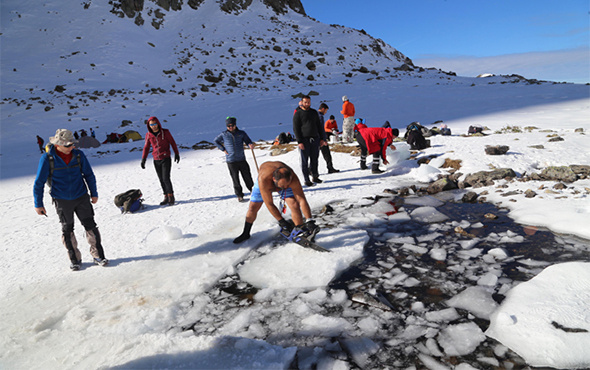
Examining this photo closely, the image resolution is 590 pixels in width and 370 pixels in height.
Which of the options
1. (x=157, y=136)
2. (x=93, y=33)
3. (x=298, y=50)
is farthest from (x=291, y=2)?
(x=157, y=136)

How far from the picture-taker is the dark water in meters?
2.23

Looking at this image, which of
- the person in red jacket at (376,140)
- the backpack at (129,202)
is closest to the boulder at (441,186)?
the person in red jacket at (376,140)

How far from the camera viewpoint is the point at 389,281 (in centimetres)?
311

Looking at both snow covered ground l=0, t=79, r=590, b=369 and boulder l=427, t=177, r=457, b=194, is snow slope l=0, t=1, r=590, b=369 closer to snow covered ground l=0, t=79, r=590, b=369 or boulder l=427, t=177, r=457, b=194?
snow covered ground l=0, t=79, r=590, b=369

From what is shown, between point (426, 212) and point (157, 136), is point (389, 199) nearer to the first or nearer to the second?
point (426, 212)

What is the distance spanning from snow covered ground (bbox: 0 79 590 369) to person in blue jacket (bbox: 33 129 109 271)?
0.33 metres

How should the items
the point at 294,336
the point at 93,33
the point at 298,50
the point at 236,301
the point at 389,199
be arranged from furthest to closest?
the point at 298,50, the point at 93,33, the point at 389,199, the point at 236,301, the point at 294,336

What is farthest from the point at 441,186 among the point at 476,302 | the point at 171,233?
the point at 171,233

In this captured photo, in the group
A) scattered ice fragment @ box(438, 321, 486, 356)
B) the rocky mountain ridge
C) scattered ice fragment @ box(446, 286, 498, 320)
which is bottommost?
scattered ice fragment @ box(438, 321, 486, 356)

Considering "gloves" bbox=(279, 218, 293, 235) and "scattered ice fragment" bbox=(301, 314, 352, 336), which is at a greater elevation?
"gloves" bbox=(279, 218, 293, 235)

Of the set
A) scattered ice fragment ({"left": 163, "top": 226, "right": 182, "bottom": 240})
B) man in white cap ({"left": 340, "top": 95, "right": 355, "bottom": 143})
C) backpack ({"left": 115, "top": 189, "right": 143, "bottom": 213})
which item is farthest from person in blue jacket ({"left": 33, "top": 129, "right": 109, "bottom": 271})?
man in white cap ({"left": 340, "top": 95, "right": 355, "bottom": 143})

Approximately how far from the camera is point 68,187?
365cm

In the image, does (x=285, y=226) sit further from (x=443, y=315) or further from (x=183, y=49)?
(x=183, y=49)

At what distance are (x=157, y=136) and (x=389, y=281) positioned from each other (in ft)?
16.5
